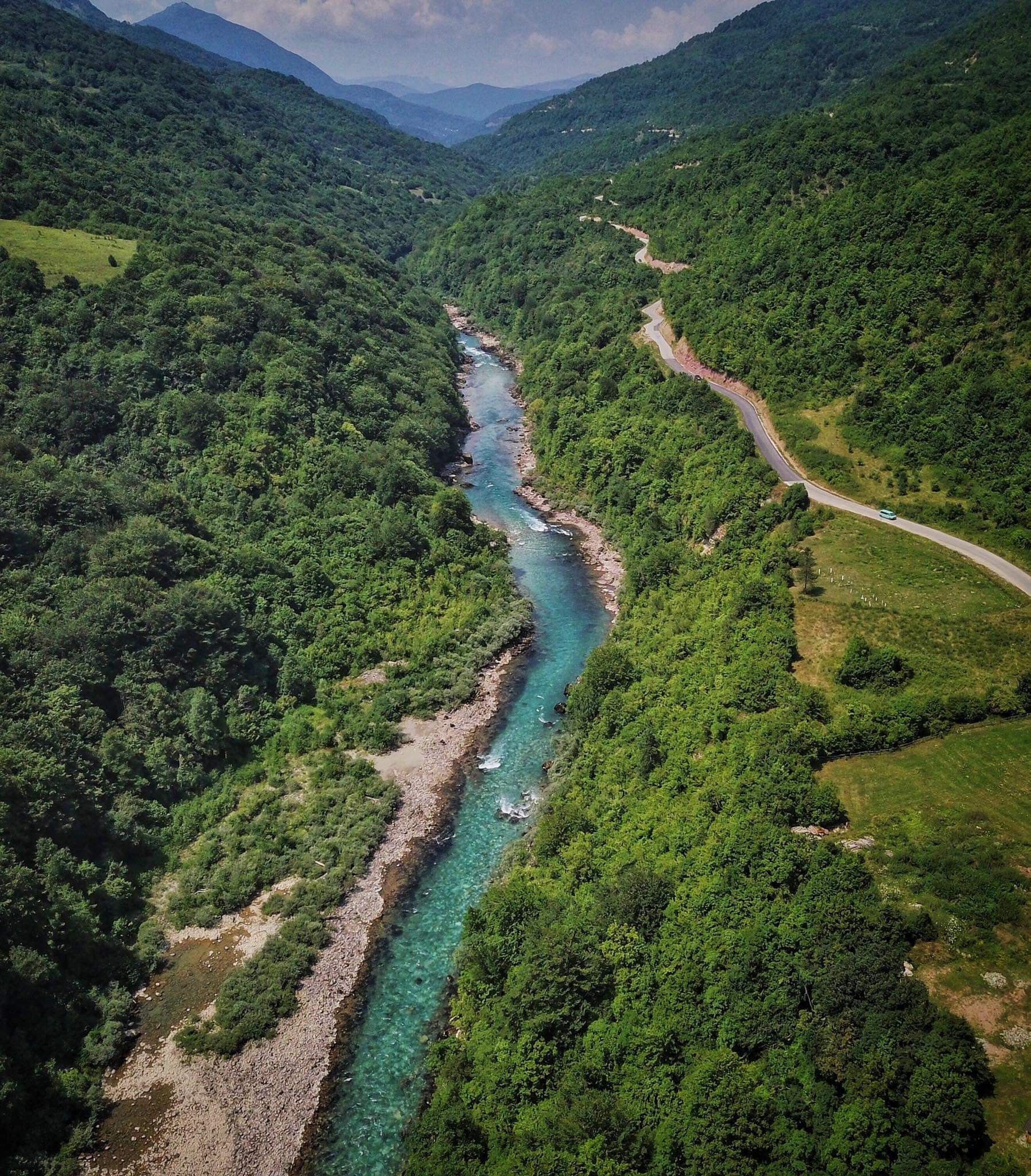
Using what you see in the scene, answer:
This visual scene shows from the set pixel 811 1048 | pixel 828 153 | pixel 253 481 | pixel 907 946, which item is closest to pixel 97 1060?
pixel 811 1048

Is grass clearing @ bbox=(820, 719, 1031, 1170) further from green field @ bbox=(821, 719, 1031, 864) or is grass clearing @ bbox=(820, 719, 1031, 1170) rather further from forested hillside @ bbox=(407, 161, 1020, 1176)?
forested hillside @ bbox=(407, 161, 1020, 1176)

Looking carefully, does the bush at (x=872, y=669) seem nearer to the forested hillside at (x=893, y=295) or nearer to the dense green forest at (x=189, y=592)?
the forested hillside at (x=893, y=295)

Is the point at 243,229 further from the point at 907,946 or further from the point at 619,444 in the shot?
the point at 907,946

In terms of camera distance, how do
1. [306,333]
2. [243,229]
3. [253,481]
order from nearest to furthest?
[253,481] < [306,333] < [243,229]

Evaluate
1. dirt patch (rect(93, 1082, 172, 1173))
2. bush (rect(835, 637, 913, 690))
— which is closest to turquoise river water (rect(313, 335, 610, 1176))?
dirt patch (rect(93, 1082, 172, 1173))

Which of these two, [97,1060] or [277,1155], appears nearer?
[277,1155]

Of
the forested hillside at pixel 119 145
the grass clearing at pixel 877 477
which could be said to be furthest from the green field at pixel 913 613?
the forested hillside at pixel 119 145
